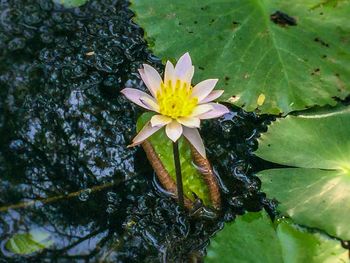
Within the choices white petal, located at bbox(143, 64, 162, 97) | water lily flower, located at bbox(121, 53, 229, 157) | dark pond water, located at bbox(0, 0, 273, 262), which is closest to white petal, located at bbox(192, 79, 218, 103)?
water lily flower, located at bbox(121, 53, 229, 157)

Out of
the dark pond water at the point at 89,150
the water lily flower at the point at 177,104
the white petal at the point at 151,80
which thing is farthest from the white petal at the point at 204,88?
the dark pond water at the point at 89,150

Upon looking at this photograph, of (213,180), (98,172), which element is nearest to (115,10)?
(98,172)

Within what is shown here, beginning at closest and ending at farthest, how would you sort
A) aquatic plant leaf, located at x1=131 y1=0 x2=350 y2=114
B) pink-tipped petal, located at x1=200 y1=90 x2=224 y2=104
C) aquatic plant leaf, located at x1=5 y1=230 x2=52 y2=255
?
pink-tipped petal, located at x1=200 y1=90 x2=224 y2=104
aquatic plant leaf, located at x1=5 y1=230 x2=52 y2=255
aquatic plant leaf, located at x1=131 y1=0 x2=350 y2=114

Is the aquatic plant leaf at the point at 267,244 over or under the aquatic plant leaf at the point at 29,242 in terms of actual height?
under

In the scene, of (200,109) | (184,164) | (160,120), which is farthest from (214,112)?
(184,164)

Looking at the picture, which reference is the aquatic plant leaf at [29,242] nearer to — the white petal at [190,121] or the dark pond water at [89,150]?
the dark pond water at [89,150]

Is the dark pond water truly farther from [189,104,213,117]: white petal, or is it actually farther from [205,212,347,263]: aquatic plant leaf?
[189,104,213,117]: white petal
